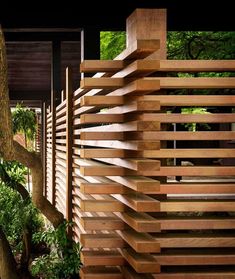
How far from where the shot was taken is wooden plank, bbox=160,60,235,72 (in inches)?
168

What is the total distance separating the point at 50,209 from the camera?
971 cm

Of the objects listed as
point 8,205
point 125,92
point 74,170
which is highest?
point 125,92

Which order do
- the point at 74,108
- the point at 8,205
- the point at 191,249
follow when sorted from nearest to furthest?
1. the point at 191,249
2. the point at 74,108
3. the point at 8,205

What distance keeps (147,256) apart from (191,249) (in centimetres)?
51

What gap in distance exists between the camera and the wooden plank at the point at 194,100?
430cm

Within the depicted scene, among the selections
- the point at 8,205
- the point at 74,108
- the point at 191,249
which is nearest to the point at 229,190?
the point at 191,249

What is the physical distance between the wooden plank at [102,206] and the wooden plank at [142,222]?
0.65 ft

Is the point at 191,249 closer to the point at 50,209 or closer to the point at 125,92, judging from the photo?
the point at 125,92

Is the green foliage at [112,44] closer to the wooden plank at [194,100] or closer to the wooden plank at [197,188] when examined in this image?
the wooden plank at [194,100]

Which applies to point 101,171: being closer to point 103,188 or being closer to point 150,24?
point 103,188

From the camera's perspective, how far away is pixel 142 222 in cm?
388

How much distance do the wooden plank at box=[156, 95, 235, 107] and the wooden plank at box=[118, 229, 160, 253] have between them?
97 centimetres

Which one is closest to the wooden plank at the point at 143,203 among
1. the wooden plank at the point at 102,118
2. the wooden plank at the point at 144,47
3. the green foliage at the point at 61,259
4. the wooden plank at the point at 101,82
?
the wooden plank at the point at 102,118

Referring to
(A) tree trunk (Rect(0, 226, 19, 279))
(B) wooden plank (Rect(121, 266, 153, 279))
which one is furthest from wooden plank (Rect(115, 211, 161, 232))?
(A) tree trunk (Rect(0, 226, 19, 279))
